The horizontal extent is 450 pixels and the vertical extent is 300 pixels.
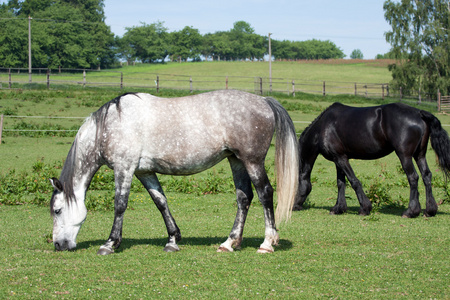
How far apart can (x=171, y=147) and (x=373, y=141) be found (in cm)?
527

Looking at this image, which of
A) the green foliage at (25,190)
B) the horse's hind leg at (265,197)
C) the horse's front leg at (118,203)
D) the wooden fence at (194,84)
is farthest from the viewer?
the wooden fence at (194,84)

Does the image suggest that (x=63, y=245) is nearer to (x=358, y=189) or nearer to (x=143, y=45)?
(x=358, y=189)

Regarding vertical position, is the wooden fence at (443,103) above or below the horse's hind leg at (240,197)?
above

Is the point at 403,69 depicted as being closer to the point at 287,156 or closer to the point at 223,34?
the point at 287,156

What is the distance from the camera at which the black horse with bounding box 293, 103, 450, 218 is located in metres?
9.93

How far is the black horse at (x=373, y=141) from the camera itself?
9.93 meters

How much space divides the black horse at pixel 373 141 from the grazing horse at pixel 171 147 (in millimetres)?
3814

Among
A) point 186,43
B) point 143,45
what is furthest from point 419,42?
point 186,43

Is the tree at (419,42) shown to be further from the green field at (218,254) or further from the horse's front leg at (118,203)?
the horse's front leg at (118,203)

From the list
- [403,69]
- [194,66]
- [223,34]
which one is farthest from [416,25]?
[223,34]

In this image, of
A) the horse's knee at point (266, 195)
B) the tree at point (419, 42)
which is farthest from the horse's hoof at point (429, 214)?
the tree at point (419, 42)

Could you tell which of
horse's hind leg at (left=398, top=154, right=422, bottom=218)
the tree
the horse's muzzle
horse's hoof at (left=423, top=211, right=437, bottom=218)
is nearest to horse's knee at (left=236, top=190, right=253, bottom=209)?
the horse's muzzle

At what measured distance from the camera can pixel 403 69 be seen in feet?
161

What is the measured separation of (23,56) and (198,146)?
72533mm
